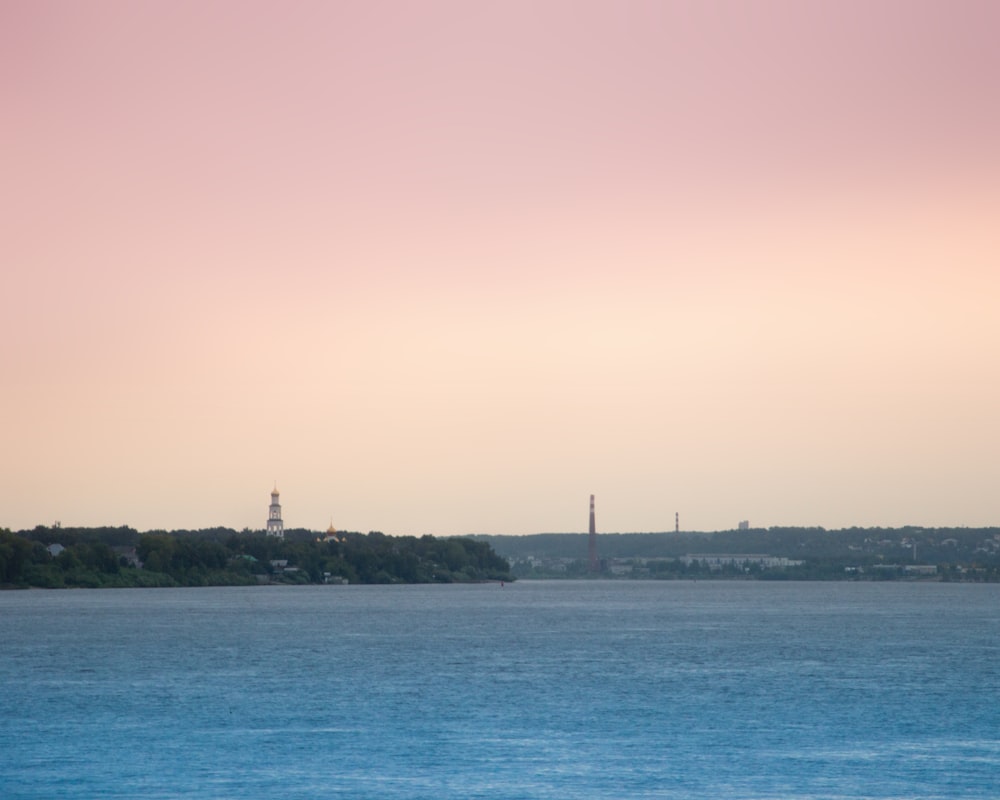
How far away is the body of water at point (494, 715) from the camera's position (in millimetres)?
46125

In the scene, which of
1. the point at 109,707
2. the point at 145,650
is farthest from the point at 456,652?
the point at 109,707

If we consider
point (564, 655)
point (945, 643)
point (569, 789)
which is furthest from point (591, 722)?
point (945, 643)

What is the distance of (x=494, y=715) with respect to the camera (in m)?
63.2

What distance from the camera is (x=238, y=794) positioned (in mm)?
43281

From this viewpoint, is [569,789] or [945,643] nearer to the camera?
[569,789]

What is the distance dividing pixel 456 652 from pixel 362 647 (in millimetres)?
9336

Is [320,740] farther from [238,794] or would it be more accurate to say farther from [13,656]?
[13,656]

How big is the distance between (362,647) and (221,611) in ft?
220

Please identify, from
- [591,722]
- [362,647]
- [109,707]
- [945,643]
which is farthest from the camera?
[945,643]

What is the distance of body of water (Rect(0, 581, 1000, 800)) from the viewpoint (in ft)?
151

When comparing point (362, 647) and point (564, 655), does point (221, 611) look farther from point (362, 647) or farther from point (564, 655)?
point (564, 655)

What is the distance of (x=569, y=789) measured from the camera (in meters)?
44.4

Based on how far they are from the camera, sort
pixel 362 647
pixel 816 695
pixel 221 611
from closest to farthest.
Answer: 1. pixel 816 695
2. pixel 362 647
3. pixel 221 611

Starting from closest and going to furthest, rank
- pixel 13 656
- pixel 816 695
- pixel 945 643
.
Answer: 1. pixel 816 695
2. pixel 13 656
3. pixel 945 643
